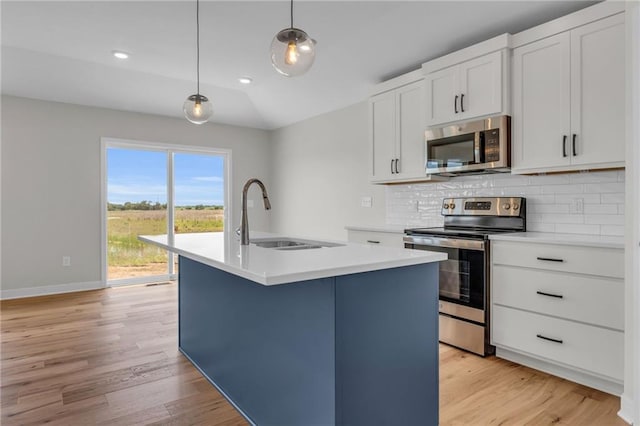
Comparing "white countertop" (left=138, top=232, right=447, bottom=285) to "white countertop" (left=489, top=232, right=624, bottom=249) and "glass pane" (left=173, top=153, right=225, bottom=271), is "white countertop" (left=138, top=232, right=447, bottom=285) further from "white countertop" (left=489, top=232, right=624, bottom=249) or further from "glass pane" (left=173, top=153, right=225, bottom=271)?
"glass pane" (left=173, top=153, right=225, bottom=271)

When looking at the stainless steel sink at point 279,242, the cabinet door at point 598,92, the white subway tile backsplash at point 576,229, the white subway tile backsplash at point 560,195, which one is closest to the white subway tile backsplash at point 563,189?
the white subway tile backsplash at point 560,195

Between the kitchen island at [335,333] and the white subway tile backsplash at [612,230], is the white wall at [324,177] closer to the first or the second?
the white subway tile backsplash at [612,230]

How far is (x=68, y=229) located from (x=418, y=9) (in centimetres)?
471

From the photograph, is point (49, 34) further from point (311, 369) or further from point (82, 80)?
point (311, 369)

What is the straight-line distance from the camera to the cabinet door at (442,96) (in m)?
3.12

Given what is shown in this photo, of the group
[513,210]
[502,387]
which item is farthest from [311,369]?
[513,210]

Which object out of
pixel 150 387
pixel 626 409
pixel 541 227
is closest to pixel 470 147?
pixel 541 227

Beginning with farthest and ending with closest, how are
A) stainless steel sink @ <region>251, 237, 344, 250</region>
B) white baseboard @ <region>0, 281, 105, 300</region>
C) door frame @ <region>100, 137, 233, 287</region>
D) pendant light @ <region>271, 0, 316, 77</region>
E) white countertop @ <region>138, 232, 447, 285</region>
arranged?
door frame @ <region>100, 137, 233, 287</region> → white baseboard @ <region>0, 281, 105, 300</region> → stainless steel sink @ <region>251, 237, 344, 250</region> → pendant light @ <region>271, 0, 316, 77</region> → white countertop @ <region>138, 232, 447, 285</region>

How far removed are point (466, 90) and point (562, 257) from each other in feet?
4.76

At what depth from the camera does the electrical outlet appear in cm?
273

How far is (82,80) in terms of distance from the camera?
4.46 metres

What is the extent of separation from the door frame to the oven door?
312cm

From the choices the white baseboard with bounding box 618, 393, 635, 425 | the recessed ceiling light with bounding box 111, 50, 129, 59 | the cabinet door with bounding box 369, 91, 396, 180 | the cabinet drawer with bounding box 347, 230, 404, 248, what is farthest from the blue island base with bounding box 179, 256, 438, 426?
the recessed ceiling light with bounding box 111, 50, 129, 59

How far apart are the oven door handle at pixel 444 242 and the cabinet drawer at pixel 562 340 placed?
1.45 feet
